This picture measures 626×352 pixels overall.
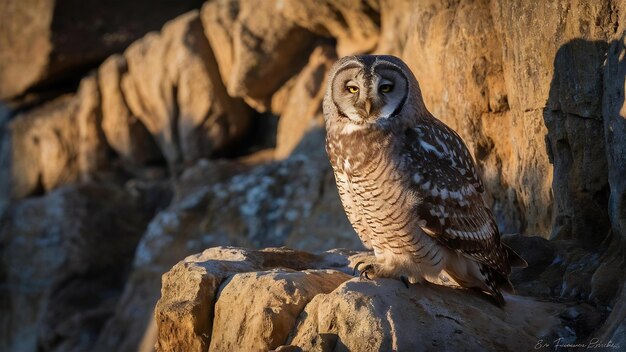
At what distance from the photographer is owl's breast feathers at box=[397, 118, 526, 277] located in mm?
4184

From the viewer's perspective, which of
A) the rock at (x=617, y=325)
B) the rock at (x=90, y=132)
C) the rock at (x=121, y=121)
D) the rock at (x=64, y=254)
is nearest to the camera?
the rock at (x=617, y=325)

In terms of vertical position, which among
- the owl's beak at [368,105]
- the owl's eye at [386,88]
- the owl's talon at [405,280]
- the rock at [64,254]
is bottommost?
the rock at [64,254]

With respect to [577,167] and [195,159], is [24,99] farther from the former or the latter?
[577,167]

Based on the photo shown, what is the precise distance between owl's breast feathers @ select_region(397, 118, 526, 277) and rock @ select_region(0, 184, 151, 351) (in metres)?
6.91

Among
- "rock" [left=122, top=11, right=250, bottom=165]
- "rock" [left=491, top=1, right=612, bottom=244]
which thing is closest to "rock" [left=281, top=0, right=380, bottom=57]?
"rock" [left=122, top=11, right=250, bottom=165]

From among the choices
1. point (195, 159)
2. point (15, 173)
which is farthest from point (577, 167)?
point (15, 173)

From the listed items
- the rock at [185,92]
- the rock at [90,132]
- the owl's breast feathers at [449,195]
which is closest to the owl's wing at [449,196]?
the owl's breast feathers at [449,195]

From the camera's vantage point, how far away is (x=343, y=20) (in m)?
9.43

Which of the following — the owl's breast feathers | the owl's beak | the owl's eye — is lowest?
the owl's breast feathers

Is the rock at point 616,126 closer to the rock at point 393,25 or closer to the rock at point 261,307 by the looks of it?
the rock at point 261,307

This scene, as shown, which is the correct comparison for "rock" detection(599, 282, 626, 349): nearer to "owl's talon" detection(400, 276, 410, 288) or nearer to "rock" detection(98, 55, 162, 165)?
"owl's talon" detection(400, 276, 410, 288)

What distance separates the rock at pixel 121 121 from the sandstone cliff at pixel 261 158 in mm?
33

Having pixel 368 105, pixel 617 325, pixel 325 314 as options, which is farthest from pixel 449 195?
pixel 617 325

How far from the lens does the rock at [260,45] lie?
10281 mm
